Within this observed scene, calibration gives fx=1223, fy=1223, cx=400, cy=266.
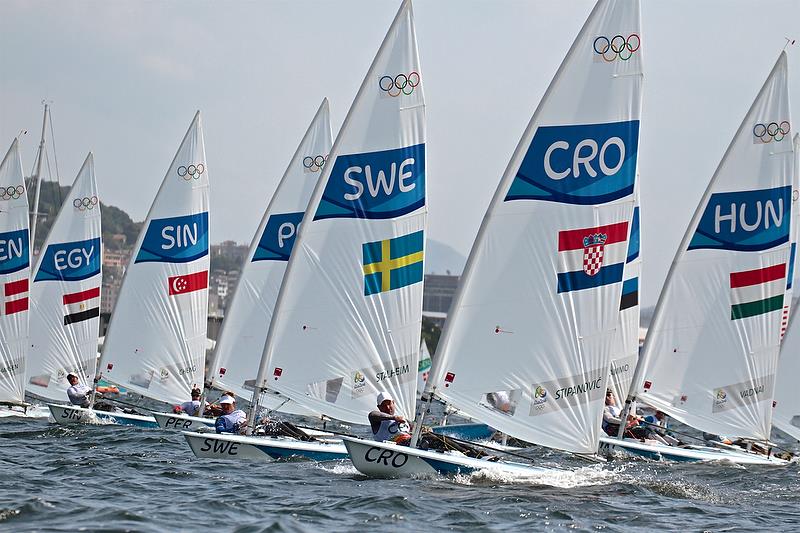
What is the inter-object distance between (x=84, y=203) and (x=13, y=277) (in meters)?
2.72

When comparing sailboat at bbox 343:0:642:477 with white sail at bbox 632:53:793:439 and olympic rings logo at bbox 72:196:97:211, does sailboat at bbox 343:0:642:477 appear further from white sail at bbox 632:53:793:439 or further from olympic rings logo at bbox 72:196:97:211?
olympic rings logo at bbox 72:196:97:211

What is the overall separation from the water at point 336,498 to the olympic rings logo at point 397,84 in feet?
21.3

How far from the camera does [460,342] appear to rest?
61.1ft

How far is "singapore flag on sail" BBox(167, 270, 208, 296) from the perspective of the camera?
30.6m

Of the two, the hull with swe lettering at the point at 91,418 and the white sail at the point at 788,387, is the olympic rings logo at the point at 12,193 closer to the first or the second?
the hull with swe lettering at the point at 91,418

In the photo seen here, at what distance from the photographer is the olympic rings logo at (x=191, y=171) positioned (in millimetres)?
30891

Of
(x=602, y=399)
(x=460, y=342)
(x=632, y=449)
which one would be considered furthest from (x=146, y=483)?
(x=632, y=449)

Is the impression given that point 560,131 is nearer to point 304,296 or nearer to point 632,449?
point 304,296

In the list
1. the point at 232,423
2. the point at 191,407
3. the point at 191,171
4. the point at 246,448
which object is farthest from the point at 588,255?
the point at 191,171

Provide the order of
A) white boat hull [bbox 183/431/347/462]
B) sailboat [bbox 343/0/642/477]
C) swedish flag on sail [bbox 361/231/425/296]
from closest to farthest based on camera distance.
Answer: sailboat [bbox 343/0/642/477] → white boat hull [bbox 183/431/347/462] → swedish flag on sail [bbox 361/231/425/296]

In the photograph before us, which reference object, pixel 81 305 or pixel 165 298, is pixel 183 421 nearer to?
pixel 165 298

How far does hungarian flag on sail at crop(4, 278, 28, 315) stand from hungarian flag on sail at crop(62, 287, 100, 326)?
1.15 metres

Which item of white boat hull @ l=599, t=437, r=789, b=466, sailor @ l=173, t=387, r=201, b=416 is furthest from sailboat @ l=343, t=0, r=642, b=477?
sailor @ l=173, t=387, r=201, b=416

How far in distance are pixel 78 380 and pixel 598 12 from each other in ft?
59.6
